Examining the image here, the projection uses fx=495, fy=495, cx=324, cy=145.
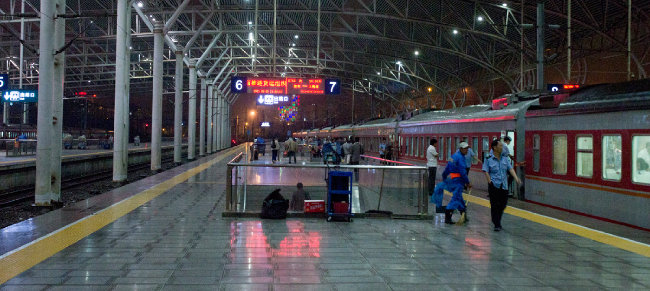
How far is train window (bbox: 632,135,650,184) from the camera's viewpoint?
956 cm

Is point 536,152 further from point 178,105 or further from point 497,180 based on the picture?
point 178,105

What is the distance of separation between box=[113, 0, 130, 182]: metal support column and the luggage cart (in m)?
12.5

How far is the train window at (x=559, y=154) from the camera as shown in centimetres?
1249

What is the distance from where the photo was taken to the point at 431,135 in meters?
24.0

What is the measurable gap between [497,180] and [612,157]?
10.3 ft

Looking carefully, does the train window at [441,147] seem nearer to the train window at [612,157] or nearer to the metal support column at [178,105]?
the train window at [612,157]

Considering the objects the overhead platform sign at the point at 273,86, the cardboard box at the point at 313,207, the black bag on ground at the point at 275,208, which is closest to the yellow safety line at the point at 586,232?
the cardboard box at the point at 313,207

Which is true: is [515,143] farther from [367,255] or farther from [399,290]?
[399,290]

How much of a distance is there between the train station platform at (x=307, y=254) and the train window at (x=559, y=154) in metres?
2.30

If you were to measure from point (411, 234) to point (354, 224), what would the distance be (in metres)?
1.41

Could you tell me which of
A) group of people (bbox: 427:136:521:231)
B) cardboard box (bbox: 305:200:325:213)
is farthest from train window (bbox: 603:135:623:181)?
cardboard box (bbox: 305:200:325:213)

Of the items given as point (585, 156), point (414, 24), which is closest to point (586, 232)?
point (585, 156)

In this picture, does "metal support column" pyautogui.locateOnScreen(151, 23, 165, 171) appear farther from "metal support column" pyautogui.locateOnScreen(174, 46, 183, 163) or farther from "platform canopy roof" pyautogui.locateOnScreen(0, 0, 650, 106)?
"metal support column" pyautogui.locateOnScreen(174, 46, 183, 163)

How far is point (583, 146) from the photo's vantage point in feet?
38.5
